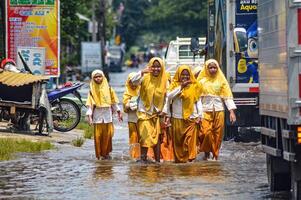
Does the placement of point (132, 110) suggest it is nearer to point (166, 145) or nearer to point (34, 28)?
point (166, 145)

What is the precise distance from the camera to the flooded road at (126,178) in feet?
40.9

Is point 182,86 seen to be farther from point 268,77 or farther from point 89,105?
point 268,77

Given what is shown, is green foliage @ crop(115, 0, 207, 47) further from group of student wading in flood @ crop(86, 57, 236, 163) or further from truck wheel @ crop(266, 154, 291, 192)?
truck wheel @ crop(266, 154, 291, 192)

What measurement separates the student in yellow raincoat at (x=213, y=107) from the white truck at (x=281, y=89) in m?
4.25

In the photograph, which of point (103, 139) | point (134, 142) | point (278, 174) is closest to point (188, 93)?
point (134, 142)

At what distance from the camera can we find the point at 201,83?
17.3 meters

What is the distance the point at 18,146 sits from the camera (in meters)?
18.1

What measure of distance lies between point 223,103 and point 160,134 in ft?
4.25

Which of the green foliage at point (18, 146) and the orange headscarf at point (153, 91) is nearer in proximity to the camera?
the orange headscarf at point (153, 91)

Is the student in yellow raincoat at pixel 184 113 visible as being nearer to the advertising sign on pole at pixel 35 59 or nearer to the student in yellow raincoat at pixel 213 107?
the student in yellow raincoat at pixel 213 107

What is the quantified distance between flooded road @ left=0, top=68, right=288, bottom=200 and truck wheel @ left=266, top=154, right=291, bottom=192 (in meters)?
0.17

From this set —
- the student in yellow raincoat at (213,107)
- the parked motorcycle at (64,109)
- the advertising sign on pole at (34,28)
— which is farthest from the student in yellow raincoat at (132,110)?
the advertising sign on pole at (34,28)

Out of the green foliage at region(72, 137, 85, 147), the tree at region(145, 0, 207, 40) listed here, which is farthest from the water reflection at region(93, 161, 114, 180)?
the tree at region(145, 0, 207, 40)

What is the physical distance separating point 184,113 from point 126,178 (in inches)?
114
